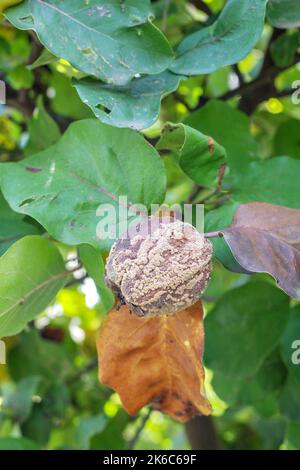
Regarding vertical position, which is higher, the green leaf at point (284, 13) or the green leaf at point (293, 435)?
the green leaf at point (284, 13)

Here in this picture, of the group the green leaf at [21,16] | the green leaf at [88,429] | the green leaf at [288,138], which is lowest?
the green leaf at [88,429]

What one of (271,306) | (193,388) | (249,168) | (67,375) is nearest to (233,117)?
(249,168)

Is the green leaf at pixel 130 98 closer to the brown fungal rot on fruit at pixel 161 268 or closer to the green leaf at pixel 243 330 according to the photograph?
the brown fungal rot on fruit at pixel 161 268

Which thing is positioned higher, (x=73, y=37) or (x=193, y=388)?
(x=73, y=37)

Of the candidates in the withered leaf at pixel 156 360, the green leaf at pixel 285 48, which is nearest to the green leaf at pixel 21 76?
the green leaf at pixel 285 48

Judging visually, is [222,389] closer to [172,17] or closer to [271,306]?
[271,306]

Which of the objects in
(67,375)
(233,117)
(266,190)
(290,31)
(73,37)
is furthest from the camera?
(67,375)

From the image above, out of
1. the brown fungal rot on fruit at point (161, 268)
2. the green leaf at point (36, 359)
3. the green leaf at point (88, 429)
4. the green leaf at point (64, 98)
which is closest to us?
the brown fungal rot on fruit at point (161, 268)

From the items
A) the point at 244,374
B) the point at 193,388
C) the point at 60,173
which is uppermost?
the point at 60,173
